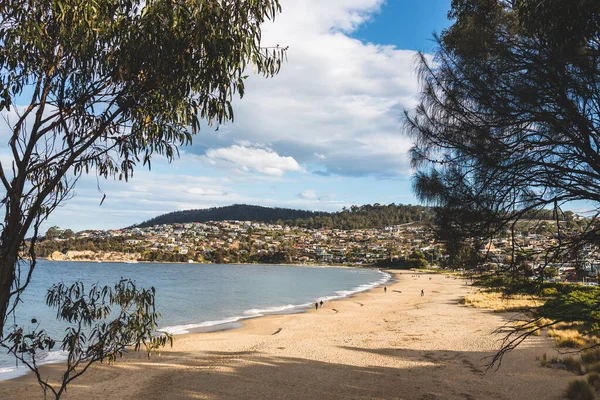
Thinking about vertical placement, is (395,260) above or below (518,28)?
below

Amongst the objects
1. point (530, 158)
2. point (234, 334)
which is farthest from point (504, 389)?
point (234, 334)

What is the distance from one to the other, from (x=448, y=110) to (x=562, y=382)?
9148mm

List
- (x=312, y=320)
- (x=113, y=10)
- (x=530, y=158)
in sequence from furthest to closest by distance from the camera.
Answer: (x=312, y=320)
(x=530, y=158)
(x=113, y=10)

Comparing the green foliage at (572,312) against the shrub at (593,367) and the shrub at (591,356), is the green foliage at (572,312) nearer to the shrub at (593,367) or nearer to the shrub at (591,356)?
the shrub at (593,367)

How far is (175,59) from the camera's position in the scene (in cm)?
476

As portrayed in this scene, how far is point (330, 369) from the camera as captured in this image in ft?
44.0

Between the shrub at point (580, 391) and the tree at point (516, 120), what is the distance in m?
5.56

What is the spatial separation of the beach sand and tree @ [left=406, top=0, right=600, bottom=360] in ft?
21.5

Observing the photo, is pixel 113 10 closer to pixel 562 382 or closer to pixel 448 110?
pixel 448 110

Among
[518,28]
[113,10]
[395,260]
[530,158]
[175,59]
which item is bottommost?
[395,260]

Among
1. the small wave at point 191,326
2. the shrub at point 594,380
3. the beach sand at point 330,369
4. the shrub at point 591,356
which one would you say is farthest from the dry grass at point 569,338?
the small wave at point 191,326

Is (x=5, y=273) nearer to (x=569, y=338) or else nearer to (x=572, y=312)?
(x=572, y=312)

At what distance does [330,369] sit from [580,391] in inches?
268

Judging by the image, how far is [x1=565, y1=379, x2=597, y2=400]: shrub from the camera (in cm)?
916
